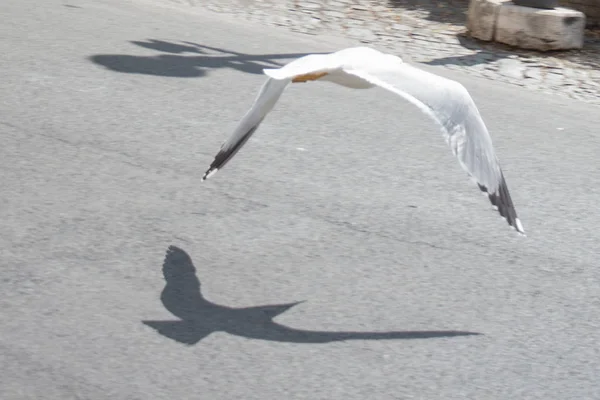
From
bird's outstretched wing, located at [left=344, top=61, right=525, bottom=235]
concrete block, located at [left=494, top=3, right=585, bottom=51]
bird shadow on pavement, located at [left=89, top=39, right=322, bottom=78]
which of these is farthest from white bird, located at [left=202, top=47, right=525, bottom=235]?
concrete block, located at [left=494, top=3, right=585, bottom=51]

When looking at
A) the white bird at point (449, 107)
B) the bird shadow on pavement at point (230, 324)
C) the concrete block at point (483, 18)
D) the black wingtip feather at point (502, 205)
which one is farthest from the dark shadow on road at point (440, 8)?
the bird shadow on pavement at point (230, 324)

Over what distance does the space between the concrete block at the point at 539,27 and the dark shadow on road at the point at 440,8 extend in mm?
879

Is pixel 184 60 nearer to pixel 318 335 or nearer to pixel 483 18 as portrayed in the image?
pixel 483 18

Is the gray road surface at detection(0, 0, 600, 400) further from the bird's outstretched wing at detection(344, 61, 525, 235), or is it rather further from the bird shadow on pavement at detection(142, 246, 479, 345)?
the bird's outstretched wing at detection(344, 61, 525, 235)

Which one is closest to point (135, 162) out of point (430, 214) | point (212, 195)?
point (212, 195)

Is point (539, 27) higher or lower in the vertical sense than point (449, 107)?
lower

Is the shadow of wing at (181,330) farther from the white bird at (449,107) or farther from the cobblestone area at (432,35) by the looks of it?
the cobblestone area at (432,35)

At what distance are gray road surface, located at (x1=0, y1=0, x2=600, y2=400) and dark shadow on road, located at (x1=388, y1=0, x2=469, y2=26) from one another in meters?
2.50

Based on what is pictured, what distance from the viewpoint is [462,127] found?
12.5 feet

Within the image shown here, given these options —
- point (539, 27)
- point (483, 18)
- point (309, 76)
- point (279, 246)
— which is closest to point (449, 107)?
point (309, 76)

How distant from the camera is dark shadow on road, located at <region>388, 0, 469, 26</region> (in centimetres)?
955

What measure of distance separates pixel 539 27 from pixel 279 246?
466cm

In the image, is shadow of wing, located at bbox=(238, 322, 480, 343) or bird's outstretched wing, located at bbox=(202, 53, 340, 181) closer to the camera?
shadow of wing, located at bbox=(238, 322, 480, 343)

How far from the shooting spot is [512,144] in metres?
6.21
